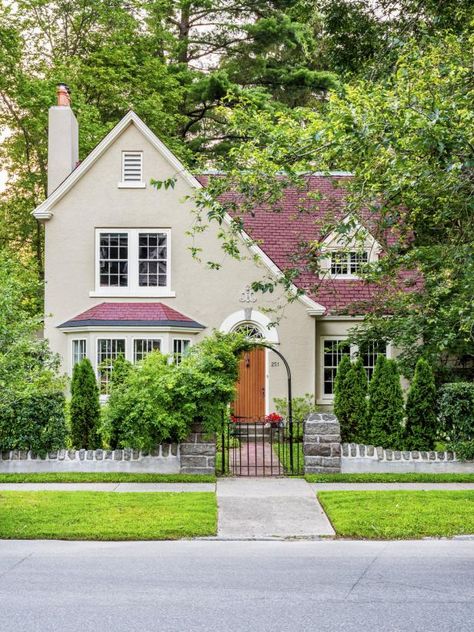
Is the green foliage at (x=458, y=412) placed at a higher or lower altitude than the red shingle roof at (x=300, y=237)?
lower

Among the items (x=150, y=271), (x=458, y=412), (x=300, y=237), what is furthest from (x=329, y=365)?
(x=458, y=412)

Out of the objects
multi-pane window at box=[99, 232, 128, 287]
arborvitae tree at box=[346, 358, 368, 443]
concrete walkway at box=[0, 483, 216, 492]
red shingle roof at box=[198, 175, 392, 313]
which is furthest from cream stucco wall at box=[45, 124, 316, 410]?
concrete walkway at box=[0, 483, 216, 492]

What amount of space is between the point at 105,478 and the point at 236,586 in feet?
20.8

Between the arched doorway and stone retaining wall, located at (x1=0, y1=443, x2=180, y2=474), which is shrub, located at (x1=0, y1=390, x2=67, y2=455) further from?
the arched doorway

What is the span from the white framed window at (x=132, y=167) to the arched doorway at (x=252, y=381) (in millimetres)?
5353

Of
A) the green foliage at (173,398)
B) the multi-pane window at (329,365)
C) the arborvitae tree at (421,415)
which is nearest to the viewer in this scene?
the green foliage at (173,398)

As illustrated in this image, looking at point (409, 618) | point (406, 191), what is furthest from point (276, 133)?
point (409, 618)

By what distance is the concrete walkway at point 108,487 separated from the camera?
12172 millimetres

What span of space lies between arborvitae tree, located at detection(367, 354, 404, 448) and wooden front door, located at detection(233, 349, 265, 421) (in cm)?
689

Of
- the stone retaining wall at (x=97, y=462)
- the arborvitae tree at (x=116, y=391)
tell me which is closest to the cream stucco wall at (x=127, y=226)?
the arborvitae tree at (x=116, y=391)

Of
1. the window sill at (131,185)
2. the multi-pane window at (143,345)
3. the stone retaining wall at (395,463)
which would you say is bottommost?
the stone retaining wall at (395,463)

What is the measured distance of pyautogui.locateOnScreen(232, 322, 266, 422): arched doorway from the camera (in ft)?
69.5

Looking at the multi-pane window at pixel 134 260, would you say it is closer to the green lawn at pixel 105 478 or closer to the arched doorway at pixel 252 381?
the arched doorway at pixel 252 381

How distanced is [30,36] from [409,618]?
103 ft
